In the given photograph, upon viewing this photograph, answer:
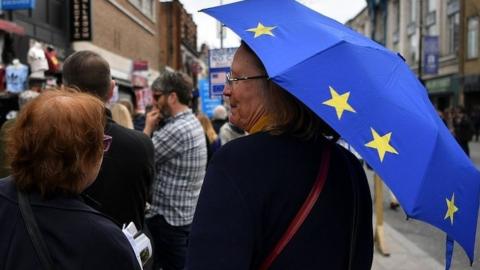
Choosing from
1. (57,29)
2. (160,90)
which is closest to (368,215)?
(160,90)

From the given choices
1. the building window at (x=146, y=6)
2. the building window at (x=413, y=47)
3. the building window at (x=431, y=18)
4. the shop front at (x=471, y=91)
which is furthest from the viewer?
the building window at (x=413, y=47)

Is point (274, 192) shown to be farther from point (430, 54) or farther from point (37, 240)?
point (430, 54)

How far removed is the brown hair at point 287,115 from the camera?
1692mm

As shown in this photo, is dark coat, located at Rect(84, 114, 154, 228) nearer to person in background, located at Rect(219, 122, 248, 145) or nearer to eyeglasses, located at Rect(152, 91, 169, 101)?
eyeglasses, located at Rect(152, 91, 169, 101)

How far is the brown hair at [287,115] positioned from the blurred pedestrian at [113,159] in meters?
1.28

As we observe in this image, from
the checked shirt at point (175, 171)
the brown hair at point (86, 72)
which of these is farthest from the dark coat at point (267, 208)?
the checked shirt at point (175, 171)

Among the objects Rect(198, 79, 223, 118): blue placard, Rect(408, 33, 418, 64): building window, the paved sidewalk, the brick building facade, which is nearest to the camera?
the paved sidewalk

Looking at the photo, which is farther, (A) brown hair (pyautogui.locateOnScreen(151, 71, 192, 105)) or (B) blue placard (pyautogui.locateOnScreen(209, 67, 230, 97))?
(B) blue placard (pyautogui.locateOnScreen(209, 67, 230, 97))

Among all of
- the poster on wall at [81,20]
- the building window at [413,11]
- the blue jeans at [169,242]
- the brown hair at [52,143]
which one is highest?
the building window at [413,11]

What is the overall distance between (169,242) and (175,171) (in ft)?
1.66

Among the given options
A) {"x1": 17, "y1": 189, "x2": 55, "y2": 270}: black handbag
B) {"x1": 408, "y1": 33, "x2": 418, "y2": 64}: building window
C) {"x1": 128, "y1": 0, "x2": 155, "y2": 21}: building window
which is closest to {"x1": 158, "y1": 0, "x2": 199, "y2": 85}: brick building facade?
{"x1": 128, "y1": 0, "x2": 155, "y2": 21}: building window

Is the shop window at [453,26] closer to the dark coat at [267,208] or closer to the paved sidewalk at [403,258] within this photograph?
the paved sidewalk at [403,258]

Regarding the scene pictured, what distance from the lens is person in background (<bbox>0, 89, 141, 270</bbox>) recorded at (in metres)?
1.53

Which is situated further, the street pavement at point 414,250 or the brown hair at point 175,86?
the street pavement at point 414,250
